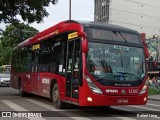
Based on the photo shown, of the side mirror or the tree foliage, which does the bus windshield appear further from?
the tree foliage

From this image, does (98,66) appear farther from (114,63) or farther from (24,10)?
(24,10)

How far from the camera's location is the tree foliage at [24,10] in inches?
862

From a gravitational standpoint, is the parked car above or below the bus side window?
below

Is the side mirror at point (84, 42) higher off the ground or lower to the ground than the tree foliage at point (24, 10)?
lower

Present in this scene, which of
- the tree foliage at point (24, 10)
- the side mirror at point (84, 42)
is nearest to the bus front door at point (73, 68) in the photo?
the side mirror at point (84, 42)

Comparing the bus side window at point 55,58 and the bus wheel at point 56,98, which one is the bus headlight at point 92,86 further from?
the bus side window at point 55,58

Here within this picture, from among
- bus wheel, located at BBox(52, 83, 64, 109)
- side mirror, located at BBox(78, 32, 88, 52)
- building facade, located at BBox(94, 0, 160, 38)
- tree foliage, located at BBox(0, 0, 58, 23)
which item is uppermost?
building facade, located at BBox(94, 0, 160, 38)

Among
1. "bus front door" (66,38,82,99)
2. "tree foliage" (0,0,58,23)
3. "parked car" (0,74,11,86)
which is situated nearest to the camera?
"bus front door" (66,38,82,99)

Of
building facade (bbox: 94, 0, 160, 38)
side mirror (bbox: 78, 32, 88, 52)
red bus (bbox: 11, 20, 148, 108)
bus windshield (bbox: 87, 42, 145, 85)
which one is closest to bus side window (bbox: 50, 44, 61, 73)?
red bus (bbox: 11, 20, 148, 108)

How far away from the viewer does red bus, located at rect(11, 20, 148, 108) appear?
1133cm

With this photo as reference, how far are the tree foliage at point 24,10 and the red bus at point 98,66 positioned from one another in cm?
859

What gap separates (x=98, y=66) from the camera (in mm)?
11469

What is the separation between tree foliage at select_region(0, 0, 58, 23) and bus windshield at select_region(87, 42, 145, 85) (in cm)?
1104

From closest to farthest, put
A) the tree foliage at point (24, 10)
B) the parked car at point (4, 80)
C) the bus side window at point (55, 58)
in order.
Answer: the bus side window at point (55, 58)
the tree foliage at point (24, 10)
the parked car at point (4, 80)
